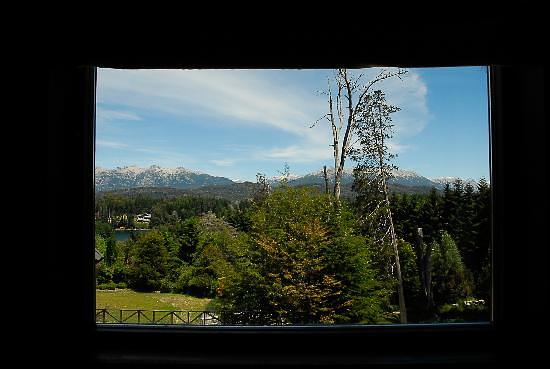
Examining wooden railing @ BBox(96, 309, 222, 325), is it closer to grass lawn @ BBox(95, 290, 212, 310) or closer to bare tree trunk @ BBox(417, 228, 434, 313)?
grass lawn @ BBox(95, 290, 212, 310)

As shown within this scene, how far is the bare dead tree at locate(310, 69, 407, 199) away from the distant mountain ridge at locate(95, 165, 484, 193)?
0.08 meters

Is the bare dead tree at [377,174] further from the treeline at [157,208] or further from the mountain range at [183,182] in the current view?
the treeline at [157,208]

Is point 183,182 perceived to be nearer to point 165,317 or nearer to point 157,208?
point 157,208

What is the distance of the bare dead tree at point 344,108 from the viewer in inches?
56.7

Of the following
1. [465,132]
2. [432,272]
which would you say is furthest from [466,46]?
[432,272]

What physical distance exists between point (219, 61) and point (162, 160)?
1.64ft

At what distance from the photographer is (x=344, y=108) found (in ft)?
4.86

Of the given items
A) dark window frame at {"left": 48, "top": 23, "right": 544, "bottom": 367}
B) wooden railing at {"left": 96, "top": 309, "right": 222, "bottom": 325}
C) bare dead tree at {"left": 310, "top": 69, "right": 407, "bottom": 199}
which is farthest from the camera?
bare dead tree at {"left": 310, "top": 69, "right": 407, "bottom": 199}

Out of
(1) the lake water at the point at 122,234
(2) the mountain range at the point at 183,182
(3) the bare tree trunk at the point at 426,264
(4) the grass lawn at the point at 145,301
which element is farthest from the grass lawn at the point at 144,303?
(3) the bare tree trunk at the point at 426,264

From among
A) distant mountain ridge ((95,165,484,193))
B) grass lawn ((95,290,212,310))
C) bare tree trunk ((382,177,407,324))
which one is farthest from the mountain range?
grass lawn ((95,290,212,310))

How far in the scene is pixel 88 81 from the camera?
129 cm

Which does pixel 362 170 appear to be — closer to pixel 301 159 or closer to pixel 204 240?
pixel 301 159

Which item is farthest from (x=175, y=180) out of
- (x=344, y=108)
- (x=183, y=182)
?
(x=344, y=108)

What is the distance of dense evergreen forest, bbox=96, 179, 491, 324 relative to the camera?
4.43 feet
